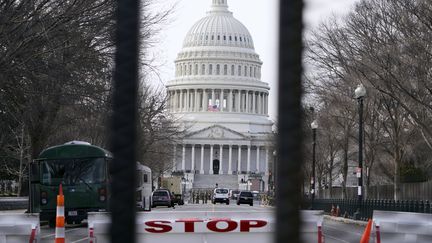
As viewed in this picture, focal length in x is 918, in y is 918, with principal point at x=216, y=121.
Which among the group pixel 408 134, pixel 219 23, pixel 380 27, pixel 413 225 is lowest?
pixel 413 225

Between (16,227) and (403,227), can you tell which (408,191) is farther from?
(16,227)

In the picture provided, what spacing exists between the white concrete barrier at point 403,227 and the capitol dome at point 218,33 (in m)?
171

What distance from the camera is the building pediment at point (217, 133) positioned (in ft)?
591

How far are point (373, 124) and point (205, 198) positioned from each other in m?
52.8

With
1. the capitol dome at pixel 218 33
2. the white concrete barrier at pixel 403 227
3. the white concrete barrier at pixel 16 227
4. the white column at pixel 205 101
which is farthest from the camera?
the capitol dome at pixel 218 33

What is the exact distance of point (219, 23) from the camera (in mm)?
193625

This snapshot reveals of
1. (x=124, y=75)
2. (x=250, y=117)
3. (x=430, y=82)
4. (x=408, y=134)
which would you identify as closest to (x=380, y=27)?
(x=430, y=82)

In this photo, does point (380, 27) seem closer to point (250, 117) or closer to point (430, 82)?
point (430, 82)

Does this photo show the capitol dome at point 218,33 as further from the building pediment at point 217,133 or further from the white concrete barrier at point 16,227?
the white concrete barrier at point 16,227

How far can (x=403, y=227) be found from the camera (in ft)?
54.7

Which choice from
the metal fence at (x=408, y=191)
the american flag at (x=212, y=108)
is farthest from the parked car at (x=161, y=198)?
the american flag at (x=212, y=108)

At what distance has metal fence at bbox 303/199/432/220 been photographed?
34.6 metres

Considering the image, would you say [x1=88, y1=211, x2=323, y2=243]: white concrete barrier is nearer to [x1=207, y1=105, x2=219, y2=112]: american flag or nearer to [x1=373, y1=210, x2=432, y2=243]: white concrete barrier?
[x1=373, y1=210, x2=432, y2=243]: white concrete barrier

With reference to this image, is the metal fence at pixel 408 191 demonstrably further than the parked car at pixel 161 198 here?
No
